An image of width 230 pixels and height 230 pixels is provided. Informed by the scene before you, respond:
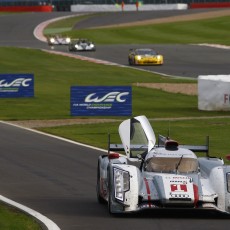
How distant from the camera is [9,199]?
1881 cm

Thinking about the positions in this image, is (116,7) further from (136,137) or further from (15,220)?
(15,220)

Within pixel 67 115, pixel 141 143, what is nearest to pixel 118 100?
pixel 67 115

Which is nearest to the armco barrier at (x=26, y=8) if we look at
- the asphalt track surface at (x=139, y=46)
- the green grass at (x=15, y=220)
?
the asphalt track surface at (x=139, y=46)

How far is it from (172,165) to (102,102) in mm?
22036

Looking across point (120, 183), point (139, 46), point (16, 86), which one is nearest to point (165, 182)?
point (120, 183)

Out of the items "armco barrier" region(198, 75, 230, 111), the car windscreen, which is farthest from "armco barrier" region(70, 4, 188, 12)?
the car windscreen

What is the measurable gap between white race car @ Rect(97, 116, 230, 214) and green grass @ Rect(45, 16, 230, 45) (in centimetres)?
7413

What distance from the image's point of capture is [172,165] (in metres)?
17.8

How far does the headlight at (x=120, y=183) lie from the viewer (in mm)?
17055

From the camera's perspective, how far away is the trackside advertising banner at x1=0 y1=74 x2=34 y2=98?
48719 millimetres

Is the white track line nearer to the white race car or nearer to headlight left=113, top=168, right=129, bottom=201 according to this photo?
the white race car

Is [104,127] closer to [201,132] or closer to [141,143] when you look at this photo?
[201,132]

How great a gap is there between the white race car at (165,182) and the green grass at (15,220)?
4.74 feet

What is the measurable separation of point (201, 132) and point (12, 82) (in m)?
17.3
